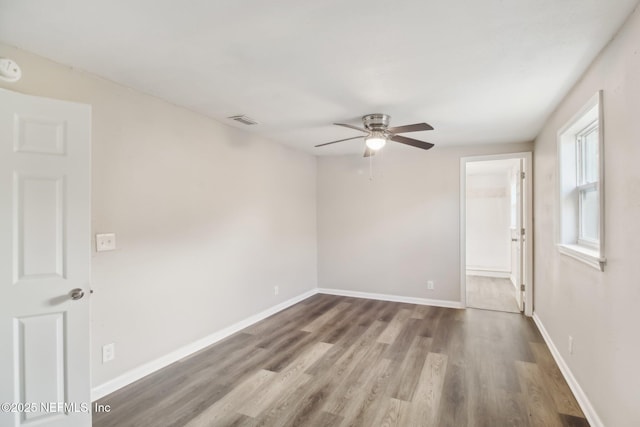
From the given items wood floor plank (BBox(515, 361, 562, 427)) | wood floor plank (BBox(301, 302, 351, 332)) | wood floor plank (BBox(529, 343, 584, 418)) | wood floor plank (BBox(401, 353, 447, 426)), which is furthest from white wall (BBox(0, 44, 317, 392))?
wood floor plank (BBox(529, 343, 584, 418))

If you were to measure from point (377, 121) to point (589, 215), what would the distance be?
190 centimetres

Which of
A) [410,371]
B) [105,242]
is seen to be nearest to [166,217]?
[105,242]

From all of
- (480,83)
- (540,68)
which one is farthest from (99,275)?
(540,68)

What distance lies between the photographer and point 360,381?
2.61 meters

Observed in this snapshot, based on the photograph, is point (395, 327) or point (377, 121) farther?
point (395, 327)

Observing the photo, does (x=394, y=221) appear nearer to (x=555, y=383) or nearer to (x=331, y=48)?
(x=555, y=383)

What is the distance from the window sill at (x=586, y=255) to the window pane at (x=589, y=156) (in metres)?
0.54

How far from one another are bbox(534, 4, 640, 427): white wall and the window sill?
0.05 m

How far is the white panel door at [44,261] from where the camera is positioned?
176 cm

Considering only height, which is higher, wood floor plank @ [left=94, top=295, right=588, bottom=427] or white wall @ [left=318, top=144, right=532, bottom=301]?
white wall @ [left=318, top=144, right=532, bottom=301]

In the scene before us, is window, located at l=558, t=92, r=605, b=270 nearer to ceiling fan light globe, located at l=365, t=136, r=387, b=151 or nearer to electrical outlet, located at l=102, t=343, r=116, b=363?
ceiling fan light globe, located at l=365, t=136, r=387, b=151

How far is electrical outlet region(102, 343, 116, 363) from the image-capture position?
94.2 inches

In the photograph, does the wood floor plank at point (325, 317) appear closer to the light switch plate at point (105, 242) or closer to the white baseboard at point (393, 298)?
the white baseboard at point (393, 298)

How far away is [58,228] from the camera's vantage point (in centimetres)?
193
